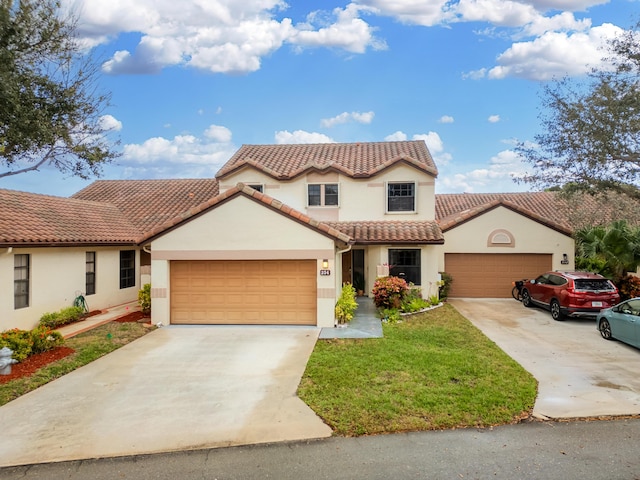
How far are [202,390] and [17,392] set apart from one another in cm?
345

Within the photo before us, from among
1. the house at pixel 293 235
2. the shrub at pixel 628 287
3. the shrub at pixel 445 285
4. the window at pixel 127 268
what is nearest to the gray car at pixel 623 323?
the house at pixel 293 235

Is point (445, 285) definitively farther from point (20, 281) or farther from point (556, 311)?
point (20, 281)

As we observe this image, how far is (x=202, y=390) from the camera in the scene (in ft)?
25.6

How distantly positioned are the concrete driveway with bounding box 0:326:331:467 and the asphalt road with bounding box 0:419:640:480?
0.97 feet

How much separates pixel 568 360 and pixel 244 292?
9199mm

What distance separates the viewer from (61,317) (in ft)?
A: 43.4

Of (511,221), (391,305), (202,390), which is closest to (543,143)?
(511,221)

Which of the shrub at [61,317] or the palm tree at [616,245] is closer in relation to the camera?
the shrub at [61,317]

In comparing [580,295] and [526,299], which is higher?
[580,295]

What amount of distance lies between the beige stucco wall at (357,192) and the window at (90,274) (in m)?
7.17

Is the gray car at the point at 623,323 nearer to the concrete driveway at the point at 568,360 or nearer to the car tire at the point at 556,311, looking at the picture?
the concrete driveway at the point at 568,360

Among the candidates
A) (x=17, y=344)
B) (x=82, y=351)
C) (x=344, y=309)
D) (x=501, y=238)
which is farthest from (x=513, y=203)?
(x=17, y=344)

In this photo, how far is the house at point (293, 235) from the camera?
13062 millimetres

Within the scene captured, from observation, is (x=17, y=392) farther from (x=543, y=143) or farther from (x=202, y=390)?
(x=543, y=143)
